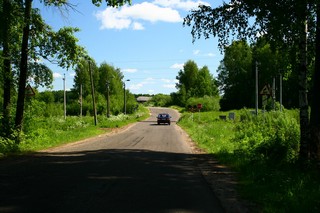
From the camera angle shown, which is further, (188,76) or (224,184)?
(188,76)

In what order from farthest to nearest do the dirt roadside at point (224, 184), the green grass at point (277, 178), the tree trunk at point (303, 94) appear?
the tree trunk at point (303, 94)
the dirt roadside at point (224, 184)
the green grass at point (277, 178)

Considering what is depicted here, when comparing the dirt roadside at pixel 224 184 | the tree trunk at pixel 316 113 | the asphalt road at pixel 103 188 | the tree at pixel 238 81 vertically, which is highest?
the tree at pixel 238 81

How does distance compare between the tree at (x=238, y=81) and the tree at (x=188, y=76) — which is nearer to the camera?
the tree at (x=238, y=81)

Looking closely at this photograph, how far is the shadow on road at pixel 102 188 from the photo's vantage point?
288 inches

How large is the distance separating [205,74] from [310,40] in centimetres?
12850

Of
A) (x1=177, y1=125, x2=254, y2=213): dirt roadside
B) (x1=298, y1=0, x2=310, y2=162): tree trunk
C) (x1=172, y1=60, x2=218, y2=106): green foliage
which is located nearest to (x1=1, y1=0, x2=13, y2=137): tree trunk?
(x1=177, y1=125, x2=254, y2=213): dirt roadside

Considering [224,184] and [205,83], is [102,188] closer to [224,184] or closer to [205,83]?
[224,184]

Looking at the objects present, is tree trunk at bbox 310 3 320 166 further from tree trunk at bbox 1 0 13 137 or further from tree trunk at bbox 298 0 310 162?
tree trunk at bbox 1 0 13 137

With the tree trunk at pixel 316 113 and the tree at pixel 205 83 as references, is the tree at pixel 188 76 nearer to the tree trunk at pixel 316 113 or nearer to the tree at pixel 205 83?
the tree at pixel 205 83

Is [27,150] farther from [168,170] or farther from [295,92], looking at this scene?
[295,92]

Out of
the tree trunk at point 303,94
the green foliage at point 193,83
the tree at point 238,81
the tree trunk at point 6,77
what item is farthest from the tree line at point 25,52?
the green foliage at point 193,83

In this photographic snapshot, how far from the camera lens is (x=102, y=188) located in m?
9.05

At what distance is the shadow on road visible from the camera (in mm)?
7309

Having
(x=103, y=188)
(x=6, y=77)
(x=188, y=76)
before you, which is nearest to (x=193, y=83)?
(x=188, y=76)
